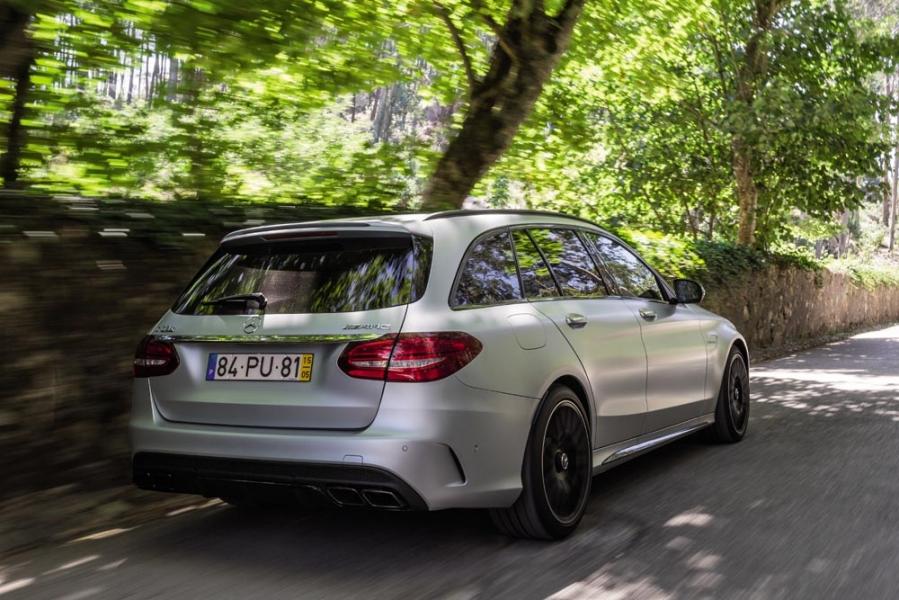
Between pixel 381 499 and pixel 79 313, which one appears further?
pixel 79 313

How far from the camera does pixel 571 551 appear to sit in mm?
4641

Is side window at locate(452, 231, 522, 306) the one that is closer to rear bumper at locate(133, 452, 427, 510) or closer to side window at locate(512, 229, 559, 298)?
side window at locate(512, 229, 559, 298)

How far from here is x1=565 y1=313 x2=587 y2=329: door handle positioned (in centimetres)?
510

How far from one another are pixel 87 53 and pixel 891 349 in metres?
17.7

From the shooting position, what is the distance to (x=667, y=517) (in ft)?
17.4

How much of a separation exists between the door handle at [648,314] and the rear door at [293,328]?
2.07m

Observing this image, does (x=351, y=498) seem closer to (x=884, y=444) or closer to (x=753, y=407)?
(x=884, y=444)

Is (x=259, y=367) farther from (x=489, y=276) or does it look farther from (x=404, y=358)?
(x=489, y=276)

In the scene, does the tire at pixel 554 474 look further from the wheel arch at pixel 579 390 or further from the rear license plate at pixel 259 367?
the rear license plate at pixel 259 367

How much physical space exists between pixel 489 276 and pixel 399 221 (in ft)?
1.65

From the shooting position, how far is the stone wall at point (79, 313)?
203 inches

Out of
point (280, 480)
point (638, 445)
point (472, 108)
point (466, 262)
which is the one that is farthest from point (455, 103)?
point (280, 480)

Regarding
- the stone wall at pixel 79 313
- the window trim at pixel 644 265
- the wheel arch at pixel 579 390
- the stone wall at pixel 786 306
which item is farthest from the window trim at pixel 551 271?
the stone wall at pixel 786 306

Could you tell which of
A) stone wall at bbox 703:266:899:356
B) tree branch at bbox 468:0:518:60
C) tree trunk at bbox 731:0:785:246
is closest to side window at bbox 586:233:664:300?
tree branch at bbox 468:0:518:60
